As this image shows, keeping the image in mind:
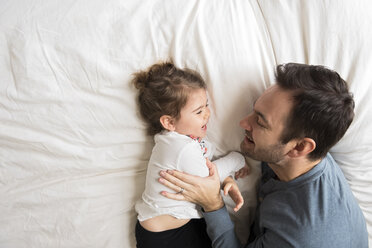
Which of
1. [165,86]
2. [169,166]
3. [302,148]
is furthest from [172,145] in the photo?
[302,148]

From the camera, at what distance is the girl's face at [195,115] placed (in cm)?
97

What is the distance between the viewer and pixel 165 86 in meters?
0.97

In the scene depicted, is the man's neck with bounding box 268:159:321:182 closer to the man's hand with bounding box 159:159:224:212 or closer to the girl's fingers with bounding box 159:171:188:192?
the man's hand with bounding box 159:159:224:212

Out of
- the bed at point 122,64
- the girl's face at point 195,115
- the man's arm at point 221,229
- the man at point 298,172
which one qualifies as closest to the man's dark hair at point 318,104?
the man at point 298,172

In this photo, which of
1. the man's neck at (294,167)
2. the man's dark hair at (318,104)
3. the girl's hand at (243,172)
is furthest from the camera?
the girl's hand at (243,172)

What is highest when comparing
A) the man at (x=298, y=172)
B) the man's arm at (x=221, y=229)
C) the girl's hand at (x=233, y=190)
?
the man at (x=298, y=172)

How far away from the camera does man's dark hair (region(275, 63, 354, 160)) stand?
0.82m

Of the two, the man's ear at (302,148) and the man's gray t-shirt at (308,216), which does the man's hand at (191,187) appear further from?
the man's ear at (302,148)

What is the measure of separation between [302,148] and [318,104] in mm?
154

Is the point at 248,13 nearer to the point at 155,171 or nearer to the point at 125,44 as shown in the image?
the point at 125,44

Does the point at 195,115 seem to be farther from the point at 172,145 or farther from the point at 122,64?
the point at 122,64

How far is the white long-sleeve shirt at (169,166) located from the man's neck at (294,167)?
20 centimetres

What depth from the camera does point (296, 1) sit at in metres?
0.93

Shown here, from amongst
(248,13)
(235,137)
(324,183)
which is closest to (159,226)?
(235,137)
